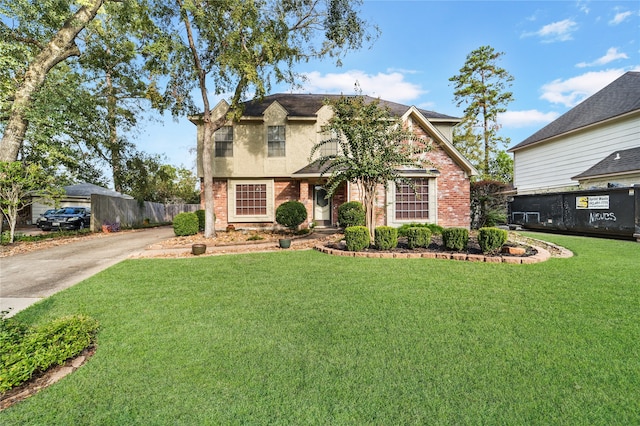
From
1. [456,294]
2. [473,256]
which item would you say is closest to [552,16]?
→ [473,256]

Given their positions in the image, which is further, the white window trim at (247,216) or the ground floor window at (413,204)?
the white window trim at (247,216)

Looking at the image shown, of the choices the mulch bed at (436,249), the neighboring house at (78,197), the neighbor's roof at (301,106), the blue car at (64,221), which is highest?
the neighbor's roof at (301,106)

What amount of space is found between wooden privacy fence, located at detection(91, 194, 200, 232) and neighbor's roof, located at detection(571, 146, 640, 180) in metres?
26.0

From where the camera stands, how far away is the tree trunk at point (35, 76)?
1114 centimetres

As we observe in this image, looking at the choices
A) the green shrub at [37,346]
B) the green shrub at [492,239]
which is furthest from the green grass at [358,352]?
the green shrub at [492,239]

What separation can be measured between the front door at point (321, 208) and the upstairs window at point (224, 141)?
503cm

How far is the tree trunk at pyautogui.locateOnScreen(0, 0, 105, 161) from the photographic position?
11141mm

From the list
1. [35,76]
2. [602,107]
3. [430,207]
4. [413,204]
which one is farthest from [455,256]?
[35,76]

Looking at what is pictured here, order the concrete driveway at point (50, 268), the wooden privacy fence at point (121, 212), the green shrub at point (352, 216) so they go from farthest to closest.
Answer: the wooden privacy fence at point (121, 212)
the green shrub at point (352, 216)
the concrete driveway at point (50, 268)

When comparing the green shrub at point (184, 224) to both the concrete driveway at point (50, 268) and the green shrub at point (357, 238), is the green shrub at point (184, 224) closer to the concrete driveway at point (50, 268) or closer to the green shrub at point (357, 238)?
the concrete driveway at point (50, 268)

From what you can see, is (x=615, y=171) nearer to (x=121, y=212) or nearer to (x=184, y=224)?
(x=184, y=224)

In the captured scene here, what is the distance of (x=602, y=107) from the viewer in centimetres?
1587

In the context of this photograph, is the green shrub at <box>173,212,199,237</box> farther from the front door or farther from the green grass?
the green grass

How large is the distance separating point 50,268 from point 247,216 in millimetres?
8635
